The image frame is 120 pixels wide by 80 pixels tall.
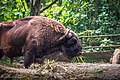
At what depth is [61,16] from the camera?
35.8ft

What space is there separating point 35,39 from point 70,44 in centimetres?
83

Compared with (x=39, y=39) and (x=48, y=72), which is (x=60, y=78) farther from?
(x=39, y=39)

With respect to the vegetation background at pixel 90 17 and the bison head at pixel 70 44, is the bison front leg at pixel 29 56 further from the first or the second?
the vegetation background at pixel 90 17

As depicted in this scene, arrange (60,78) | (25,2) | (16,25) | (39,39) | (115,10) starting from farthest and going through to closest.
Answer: (115,10) → (25,2) → (16,25) → (39,39) → (60,78)

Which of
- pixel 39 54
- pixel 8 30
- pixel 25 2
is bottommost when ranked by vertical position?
pixel 39 54

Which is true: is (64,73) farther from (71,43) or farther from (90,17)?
(90,17)

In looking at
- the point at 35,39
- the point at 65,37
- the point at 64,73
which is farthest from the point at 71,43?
the point at 64,73

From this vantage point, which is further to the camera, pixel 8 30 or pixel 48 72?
pixel 8 30

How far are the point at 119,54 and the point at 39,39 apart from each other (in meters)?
1.83

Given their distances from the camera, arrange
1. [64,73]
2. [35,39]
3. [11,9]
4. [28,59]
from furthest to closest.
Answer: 1. [11,9]
2. [35,39]
3. [28,59]
4. [64,73]

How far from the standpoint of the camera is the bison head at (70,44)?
6.46 m

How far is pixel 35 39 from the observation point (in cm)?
611

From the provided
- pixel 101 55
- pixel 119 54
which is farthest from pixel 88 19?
pixel 119 54

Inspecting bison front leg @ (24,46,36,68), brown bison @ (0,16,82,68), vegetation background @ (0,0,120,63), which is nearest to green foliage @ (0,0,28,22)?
vegetation background @ (0,0,120,63)
